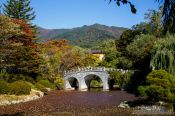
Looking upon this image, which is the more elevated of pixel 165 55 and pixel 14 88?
pixel 165 55

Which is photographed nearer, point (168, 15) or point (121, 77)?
point (168, 15)

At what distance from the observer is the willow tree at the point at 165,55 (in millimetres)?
33494

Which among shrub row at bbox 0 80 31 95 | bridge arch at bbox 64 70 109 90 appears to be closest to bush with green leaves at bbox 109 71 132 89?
bridge arch at bbox 64 70 109 90

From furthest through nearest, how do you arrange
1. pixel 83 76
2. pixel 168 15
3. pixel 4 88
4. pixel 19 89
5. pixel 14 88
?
pixel 83 76
pixel 19 89
pixel 14 88
pixel 4 88
pixel 168 15

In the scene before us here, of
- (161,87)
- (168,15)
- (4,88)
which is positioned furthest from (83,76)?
(168,15)

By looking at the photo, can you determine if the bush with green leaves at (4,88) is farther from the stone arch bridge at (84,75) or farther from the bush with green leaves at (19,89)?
the stone arch bridge at (84,75)

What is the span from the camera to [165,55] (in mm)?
34094

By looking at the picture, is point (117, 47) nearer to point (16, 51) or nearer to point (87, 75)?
point (87, 75)

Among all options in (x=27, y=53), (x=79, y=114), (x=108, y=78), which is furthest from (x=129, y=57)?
(x=79, y=114)

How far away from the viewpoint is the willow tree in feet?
110

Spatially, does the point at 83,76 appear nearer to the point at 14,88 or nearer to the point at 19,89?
the point at 19,89

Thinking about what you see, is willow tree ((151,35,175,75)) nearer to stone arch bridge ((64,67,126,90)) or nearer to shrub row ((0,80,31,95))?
shrub row ((0,80,31,95))

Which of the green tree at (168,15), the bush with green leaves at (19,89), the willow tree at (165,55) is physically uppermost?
the willow tree at (165,55)

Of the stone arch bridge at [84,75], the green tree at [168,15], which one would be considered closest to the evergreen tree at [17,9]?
the stone arch bridge at [84,75]
